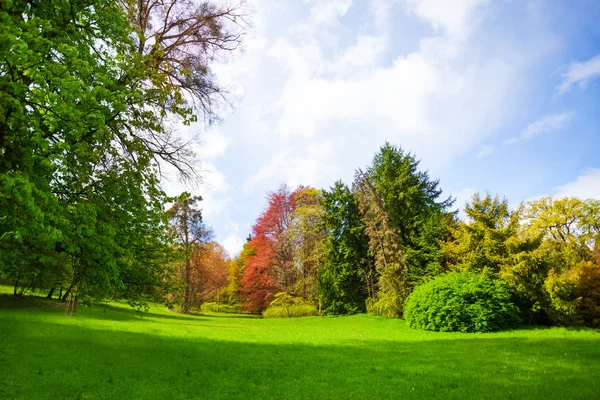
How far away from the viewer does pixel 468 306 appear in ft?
67.3

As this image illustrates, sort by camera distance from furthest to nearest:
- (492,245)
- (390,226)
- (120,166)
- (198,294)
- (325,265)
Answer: (198,294) → (325,265) → (390,226) → (492,245) → (120,166)

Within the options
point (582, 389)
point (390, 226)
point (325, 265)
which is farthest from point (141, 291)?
point (325, 265)

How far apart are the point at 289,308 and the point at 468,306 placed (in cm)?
2151

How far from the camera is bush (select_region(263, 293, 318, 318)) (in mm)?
37281

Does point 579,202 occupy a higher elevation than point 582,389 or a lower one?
higher

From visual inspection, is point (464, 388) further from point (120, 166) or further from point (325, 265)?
point (325, 265)

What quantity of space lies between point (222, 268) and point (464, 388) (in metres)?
50.5

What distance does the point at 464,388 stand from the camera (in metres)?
7.95

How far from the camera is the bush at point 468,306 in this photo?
20.1 metres

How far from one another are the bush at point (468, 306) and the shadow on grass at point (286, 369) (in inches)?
203

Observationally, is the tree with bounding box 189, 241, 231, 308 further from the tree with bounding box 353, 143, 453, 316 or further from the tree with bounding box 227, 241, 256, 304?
the tree with bounding box 353, 143, 453, 316

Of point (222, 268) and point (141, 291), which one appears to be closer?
point (141, 291)

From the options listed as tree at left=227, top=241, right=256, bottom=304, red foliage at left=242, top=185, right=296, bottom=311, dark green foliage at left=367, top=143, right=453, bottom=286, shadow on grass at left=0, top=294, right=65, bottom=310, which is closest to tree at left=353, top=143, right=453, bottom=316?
dark green foliage at left=367, top=143, right=453, bottom=286

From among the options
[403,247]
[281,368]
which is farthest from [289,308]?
[281,368]
